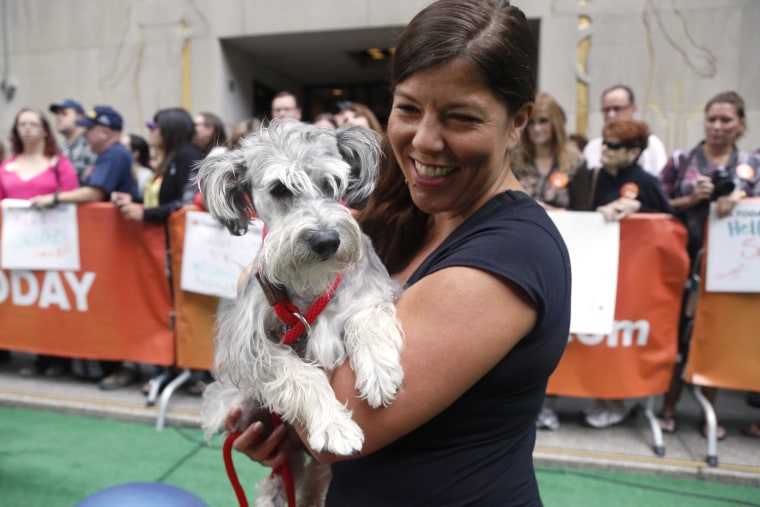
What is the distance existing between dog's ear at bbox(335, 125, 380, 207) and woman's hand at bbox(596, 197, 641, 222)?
313cm

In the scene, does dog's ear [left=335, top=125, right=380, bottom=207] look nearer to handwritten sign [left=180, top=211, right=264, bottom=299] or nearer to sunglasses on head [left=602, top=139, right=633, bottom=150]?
handwritten sign [left=180, top=211, right=264, bottom=299]

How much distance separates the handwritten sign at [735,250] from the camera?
4.46 metres

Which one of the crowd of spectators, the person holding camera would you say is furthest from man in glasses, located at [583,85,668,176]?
the person holding camera

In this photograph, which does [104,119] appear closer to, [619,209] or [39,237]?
[39,237]

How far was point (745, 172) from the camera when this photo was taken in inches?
186

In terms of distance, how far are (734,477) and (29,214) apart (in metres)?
6.66

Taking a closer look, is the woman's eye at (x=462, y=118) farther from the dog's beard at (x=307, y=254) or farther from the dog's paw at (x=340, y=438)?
the dog's paw at (x=340, y=438)

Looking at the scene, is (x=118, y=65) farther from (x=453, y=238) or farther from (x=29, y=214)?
(x=453, y=238)

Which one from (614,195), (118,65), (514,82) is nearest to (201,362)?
(614,195)

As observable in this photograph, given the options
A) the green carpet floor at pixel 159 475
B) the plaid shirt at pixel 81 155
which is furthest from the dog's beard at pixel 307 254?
the plaid shirt at pixel 81 155

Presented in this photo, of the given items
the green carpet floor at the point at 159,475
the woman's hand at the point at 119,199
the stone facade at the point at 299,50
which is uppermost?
the stone facade at the point at 299,50

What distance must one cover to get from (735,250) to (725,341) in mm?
760

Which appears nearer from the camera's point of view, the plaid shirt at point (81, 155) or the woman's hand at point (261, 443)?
the woman's hand at point (261, 443)

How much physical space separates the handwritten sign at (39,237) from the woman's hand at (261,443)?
4.64 m
